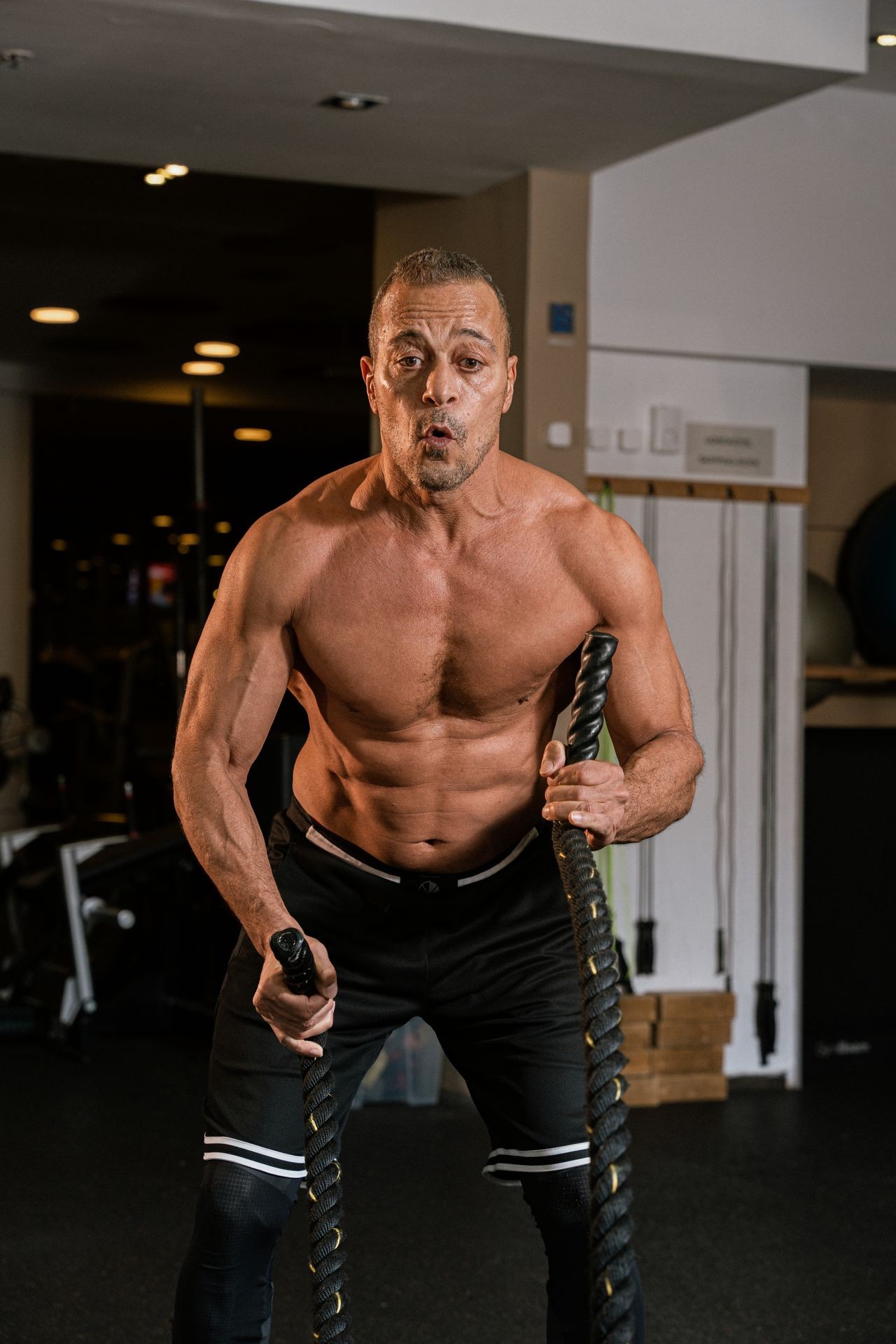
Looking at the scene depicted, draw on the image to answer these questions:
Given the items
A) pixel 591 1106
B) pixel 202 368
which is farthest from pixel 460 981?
pixel 202 368

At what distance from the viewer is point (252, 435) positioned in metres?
10.5

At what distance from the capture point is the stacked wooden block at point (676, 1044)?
440cm

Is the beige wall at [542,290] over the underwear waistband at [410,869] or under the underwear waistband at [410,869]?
over

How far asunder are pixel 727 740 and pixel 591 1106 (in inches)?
128

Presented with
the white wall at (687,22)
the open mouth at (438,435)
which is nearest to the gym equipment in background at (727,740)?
the white wall at (687,22)

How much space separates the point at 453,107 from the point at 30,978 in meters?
3.16

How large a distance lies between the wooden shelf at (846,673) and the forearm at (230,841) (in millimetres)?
3083

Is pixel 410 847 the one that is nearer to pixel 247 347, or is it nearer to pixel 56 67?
pixel 56 67

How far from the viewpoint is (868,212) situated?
4.68 metres

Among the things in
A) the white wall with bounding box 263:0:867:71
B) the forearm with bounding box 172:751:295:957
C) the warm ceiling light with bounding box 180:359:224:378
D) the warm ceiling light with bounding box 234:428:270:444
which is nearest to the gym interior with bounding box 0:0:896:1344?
the white wall with bounding box 263:0:867:71

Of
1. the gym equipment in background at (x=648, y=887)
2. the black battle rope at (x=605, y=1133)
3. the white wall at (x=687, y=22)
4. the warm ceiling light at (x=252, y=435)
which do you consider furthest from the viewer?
the warm ceiling light at (x=252, y=435)

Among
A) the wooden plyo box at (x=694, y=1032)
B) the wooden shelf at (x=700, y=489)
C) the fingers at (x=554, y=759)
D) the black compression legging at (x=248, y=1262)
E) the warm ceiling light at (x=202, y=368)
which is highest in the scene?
Result: the warm ceiling light at (x=202, y=368)

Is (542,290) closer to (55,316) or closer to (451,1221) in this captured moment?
(451,1221)

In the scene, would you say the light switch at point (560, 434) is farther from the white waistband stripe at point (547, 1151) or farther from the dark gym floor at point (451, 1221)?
the white waistband stripe at point (547, 1151)
